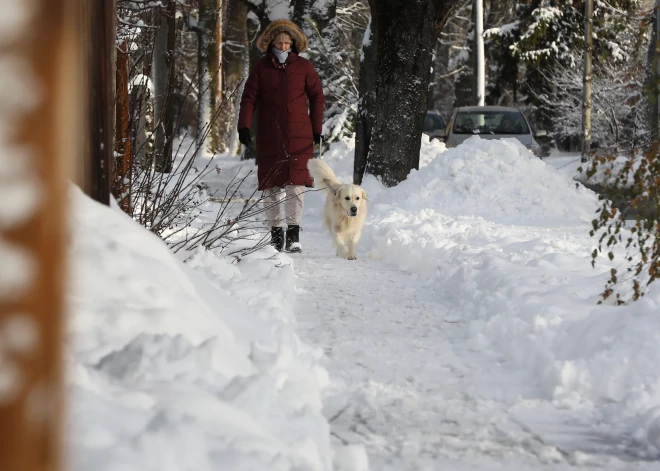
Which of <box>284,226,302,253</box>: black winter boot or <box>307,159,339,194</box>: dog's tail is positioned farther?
<box>307,159,339,194</box>: dog's tail

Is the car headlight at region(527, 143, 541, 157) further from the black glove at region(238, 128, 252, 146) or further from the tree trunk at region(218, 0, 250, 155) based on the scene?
the tree trunk at region(218, 0, 250, 155)

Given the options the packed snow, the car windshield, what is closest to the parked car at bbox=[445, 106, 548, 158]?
the car windshield

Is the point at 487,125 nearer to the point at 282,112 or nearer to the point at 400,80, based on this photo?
the point at 400,80

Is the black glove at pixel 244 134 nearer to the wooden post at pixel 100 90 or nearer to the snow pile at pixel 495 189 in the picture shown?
the snow pile at pixel 495 189

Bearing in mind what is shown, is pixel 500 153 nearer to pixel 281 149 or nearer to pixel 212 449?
pixel 281 149

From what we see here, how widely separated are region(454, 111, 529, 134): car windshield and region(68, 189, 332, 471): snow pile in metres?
13.6

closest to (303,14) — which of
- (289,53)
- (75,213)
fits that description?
(289,53)

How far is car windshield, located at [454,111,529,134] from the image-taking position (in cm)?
1709

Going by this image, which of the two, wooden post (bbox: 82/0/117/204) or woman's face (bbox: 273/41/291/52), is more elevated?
woman's face (bbox: 273/41/291/52)

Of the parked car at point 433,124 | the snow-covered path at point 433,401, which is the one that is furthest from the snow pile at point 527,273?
the parked car at point 433,124

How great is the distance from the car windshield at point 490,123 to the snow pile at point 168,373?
13615 millimetres

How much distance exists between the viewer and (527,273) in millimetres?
5684

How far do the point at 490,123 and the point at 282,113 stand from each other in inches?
404

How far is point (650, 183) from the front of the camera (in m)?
4.31
